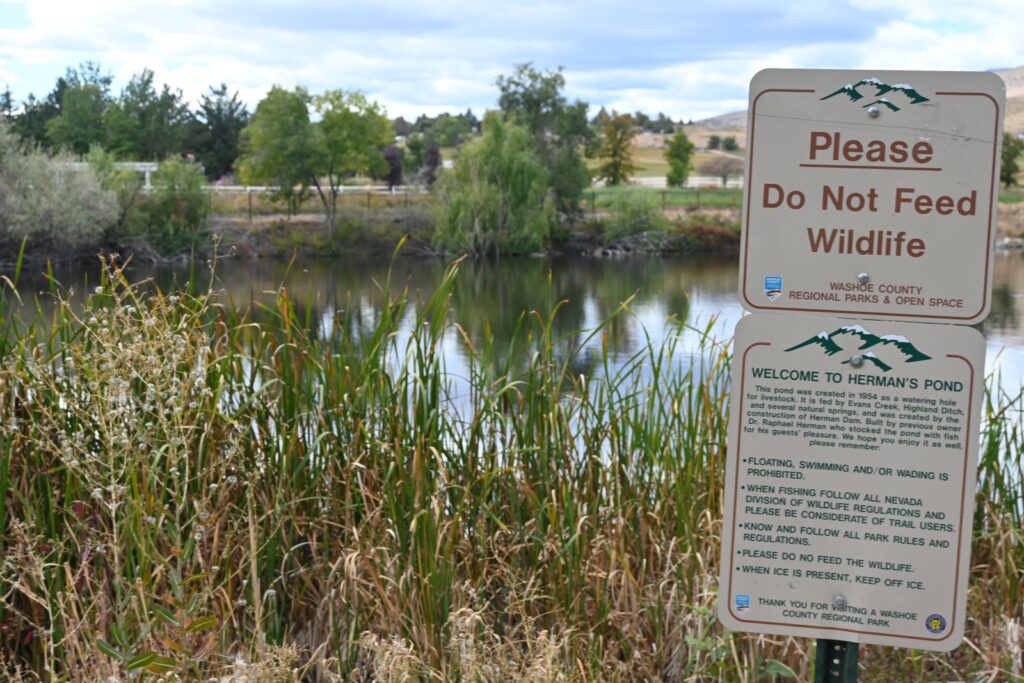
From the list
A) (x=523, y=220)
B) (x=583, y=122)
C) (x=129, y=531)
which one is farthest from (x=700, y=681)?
(x=583, y=122)

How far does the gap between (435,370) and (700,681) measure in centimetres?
93

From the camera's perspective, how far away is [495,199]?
29.8 metres

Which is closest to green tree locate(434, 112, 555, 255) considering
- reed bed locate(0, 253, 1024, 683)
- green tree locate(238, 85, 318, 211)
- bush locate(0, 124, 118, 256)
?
green tree locate(238, 85, 318, 211)

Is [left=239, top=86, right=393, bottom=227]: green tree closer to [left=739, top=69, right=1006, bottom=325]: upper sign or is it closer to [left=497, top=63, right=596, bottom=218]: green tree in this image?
[left=497, top=63, right=596, bottom=218]: green tree

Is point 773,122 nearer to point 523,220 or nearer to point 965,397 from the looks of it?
point 965,397

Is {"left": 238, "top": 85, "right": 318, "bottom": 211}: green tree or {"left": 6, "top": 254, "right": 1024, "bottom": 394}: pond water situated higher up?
{"left": 238, "top": 85, "right": 318, "bottom": 211}: green tree

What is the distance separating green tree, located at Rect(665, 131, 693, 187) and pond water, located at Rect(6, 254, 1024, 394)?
14571 mm

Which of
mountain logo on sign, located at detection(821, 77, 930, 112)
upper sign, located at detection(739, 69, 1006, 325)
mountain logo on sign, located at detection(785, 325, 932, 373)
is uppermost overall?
mountain logo on sign, located at detection(821, 77, 930, 112)

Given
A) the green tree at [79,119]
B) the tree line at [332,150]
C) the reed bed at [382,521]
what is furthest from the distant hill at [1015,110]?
the reed bed at [382,521]

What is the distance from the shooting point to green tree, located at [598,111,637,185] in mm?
45906

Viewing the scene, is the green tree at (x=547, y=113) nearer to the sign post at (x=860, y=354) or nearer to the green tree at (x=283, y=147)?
the green tree at (x=283, y=147)

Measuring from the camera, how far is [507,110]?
3869 cm

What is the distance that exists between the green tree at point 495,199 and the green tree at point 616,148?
15.1 m

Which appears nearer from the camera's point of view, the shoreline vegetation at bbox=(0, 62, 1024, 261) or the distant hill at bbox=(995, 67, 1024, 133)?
the shoreline vegetation at bbox=(0, 62, 1024, 261)
